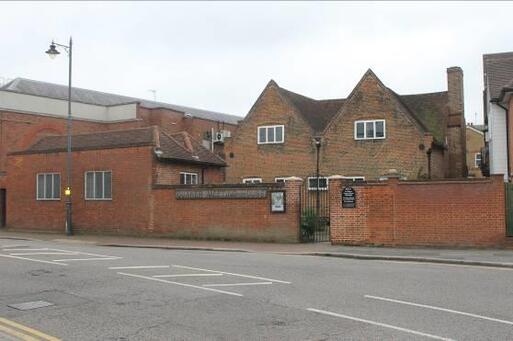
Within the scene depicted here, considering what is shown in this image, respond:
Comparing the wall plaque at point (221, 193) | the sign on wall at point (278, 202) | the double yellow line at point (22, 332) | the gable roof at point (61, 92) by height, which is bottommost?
the double yellow line at point (22, 332)

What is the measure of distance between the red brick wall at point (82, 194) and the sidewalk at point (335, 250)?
1.68m

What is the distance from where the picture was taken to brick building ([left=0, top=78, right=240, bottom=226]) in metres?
42.0

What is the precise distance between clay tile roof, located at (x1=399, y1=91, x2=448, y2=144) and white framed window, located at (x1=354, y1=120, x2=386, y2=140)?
3378 mm

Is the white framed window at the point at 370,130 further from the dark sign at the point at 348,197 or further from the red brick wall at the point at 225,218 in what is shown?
the dark sign at the point at 348,197

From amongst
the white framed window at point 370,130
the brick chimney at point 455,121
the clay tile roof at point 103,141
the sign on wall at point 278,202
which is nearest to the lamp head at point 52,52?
the clay tile roof at point 103,141

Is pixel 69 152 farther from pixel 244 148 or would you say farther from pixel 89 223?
pixel 244 148

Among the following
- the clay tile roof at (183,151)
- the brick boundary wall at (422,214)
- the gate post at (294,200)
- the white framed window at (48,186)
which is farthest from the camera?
the white framed window at (48,186)

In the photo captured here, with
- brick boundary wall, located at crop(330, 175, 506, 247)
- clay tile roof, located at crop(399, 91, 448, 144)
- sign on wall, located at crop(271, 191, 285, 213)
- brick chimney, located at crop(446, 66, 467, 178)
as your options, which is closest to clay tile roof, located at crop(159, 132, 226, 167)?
sign on wall, located at crop(271, 191, 285, 213)

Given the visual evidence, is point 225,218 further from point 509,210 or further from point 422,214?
point 509,210

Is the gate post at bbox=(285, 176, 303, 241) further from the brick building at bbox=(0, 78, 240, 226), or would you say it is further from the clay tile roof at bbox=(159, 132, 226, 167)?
the brick building at bbox=(0, 78, 240, 226)

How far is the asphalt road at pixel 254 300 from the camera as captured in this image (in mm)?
7906

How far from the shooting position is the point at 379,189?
21016mm

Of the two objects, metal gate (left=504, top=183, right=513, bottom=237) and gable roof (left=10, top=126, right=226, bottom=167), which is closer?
metal gate (left=504, top=183, right=513, bottom=237)

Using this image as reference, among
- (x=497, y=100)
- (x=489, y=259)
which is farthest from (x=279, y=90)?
(x=489, y=259)
